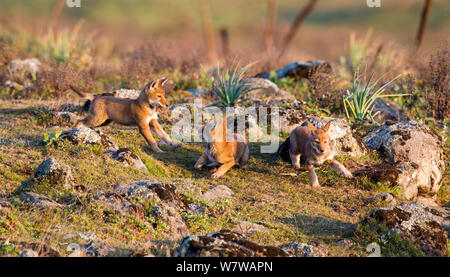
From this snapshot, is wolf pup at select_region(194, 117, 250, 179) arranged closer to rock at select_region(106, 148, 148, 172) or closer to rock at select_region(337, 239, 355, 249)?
rock at select_region(106, 148, 148, 172)

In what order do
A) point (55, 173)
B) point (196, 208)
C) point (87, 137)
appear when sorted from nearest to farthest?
point (55, 173)
point (196, 208)
point (87, 137)

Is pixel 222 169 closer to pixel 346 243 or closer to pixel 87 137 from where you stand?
pixel 87 137

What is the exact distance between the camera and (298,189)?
9.97 metres

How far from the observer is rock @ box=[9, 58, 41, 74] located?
57.8ft

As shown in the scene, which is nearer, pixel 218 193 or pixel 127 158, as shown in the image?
pixel 218 193

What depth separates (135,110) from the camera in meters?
10.8

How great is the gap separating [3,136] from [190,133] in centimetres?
431

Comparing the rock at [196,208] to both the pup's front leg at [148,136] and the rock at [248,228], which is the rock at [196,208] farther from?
the pup's front leg at [148,136]

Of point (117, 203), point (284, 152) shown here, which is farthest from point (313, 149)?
point (117, 203)

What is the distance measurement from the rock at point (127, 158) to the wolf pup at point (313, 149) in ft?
10.5

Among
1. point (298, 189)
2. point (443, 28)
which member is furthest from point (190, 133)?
point (443, 28)

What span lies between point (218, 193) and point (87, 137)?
287cm

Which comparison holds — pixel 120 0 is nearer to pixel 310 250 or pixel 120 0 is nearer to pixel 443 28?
pixel 443 28

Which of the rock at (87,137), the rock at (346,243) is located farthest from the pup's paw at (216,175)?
the rock at (346,243)
